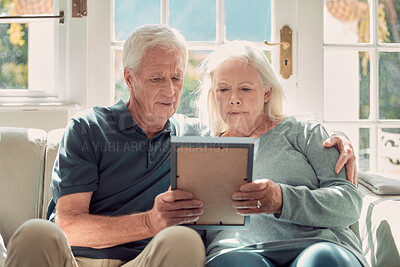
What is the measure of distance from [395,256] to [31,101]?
1.72m

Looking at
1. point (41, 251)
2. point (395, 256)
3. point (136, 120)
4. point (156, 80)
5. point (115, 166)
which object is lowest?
point (395, 256)

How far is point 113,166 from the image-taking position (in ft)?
4.91

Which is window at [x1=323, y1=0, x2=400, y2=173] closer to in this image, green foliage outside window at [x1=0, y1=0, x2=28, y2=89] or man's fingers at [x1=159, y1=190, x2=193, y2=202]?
man's fingers at [x1=159, y1=190, x2=193, y2=202]

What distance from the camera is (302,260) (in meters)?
1.19

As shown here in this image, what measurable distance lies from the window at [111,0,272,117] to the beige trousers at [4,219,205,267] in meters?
1.24

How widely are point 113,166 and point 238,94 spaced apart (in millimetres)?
503

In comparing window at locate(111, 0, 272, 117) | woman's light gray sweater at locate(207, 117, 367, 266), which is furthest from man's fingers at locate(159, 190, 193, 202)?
window at locate(111, 0, 272, 117)

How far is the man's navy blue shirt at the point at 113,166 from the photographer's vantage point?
4.65 feet

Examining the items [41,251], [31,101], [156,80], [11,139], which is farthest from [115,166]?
[31,101]

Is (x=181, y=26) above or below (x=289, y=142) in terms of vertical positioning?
above

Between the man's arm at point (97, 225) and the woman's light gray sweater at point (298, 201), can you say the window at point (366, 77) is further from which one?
the man's arm at point (97, 225)

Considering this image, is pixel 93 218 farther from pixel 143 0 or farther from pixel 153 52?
pixel 143 0

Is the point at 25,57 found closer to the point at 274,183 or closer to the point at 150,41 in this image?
the point at 150,41

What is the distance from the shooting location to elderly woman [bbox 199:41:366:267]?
1277mm
